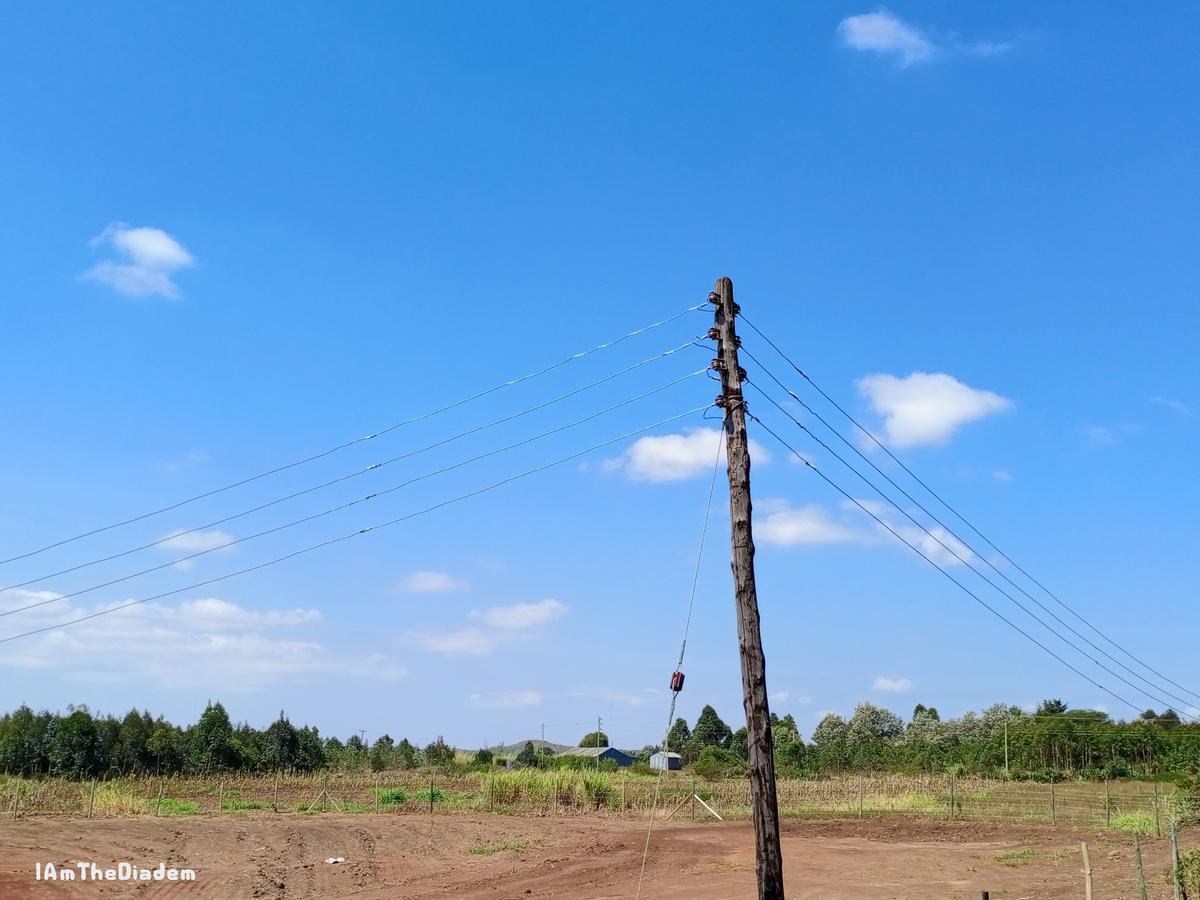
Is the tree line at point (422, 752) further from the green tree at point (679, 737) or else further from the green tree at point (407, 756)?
the green tree at point (679, 737)

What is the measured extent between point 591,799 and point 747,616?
35.0 meters

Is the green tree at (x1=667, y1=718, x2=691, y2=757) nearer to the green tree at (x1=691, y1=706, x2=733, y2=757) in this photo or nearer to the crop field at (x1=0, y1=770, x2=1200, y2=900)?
the green tree at (x1=691, y1=706, x2=733, y2=757)

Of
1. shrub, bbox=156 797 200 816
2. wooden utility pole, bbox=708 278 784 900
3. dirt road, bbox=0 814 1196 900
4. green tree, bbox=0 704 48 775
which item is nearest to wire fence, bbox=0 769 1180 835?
shrub, bbox=156 797 200 816

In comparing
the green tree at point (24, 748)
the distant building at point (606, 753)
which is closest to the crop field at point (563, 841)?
the green tree at point (24, 748)

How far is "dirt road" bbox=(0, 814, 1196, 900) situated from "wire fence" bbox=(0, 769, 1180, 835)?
4329mm

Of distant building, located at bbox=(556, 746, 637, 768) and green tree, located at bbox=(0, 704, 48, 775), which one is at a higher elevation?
green tree, located at bbox=(0, 704, 48, 775)

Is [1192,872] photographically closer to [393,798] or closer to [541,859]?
[541,859]

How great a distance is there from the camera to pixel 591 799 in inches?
1799

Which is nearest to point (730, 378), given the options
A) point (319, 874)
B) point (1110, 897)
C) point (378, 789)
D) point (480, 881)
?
point (1110, 897)

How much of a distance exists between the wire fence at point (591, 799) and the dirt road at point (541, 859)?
4.33 m

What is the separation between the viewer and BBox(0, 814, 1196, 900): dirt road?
76.0 feet

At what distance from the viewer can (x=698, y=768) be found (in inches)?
2815

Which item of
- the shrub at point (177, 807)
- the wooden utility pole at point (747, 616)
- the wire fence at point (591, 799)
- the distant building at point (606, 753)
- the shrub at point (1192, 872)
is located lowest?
the distant building at point (606, 753)

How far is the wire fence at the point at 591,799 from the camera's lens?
38.0 meters
